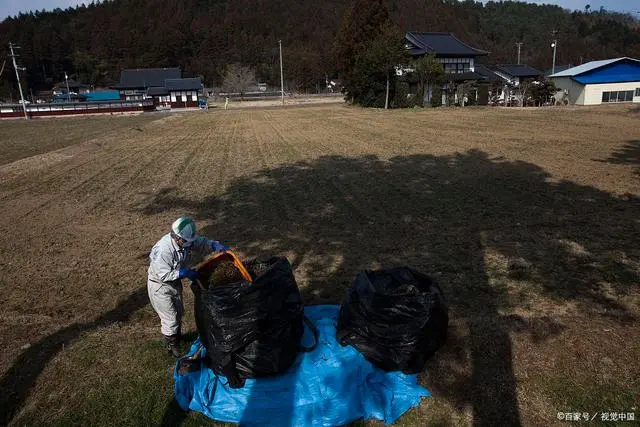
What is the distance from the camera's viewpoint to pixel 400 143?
14711 millimetres

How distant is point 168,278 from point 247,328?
0.87 metres

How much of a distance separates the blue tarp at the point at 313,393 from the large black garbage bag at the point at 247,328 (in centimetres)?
11

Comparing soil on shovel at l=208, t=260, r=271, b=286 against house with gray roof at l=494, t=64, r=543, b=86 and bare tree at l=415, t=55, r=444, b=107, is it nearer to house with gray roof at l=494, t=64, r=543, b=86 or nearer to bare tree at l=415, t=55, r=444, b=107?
bare tree at l=415, t=55, r=444, b=107

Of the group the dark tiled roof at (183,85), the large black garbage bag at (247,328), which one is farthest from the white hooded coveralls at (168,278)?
the dark tiled roof at (183,85)

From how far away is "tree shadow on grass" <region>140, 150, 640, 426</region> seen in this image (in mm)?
3689

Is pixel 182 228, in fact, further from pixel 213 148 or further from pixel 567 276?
pixel 213 148

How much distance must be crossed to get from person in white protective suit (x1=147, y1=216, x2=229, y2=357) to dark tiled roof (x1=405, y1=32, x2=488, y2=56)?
3991 centimetres

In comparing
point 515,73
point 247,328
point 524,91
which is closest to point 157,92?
point 515,73

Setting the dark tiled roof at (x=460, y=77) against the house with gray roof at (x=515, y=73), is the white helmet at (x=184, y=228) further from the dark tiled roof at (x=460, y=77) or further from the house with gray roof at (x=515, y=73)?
the house with gray roof at (x=515, y=73)

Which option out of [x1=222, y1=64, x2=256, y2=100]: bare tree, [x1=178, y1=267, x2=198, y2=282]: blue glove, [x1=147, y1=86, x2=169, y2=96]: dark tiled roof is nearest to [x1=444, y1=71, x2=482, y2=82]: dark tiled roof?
[x1=178, y1=267, x2=198, y2=282]: blue glove

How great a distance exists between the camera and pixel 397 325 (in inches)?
128

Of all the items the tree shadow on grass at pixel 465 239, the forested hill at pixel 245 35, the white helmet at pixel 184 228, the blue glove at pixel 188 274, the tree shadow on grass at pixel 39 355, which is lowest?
the tree shadow on grass at pixel 39 355

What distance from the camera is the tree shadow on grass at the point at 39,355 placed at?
3.29m

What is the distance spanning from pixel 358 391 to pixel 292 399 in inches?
18.7
